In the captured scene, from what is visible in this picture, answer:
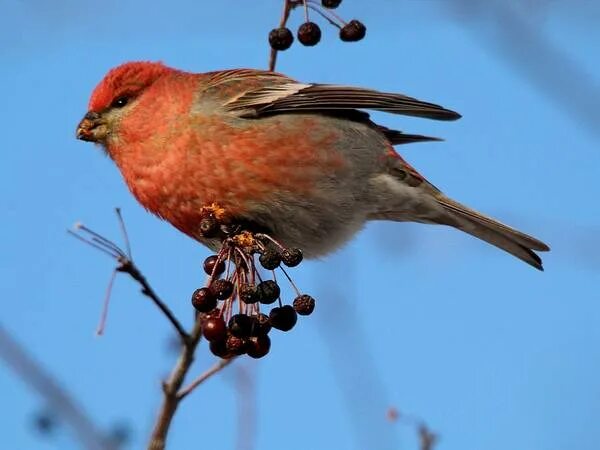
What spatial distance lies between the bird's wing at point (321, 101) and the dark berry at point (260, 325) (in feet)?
3.55

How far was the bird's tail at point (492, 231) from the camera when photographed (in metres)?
3.78

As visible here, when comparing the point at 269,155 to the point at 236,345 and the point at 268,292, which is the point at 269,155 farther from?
the point at 236,345

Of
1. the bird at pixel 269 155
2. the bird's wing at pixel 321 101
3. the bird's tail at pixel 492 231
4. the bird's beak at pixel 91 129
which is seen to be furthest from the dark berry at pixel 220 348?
the bird's tail at pixel 492 231

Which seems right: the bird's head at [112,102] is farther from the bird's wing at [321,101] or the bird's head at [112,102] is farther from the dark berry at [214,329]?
the dark berry at [214,329]

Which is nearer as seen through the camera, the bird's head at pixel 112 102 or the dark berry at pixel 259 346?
the dark berry at pixel 259 346

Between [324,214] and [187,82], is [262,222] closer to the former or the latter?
[324,214]

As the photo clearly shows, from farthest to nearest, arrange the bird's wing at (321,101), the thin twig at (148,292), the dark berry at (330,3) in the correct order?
the bird's wing at (321,101) < the dark berry at (330,3) < the thin twig at (148,292)

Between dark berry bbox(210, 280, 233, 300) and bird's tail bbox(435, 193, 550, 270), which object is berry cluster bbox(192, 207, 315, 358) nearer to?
dark berry bbox(210, 280, 233, 300)

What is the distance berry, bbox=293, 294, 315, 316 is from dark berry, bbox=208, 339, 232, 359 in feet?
0.85

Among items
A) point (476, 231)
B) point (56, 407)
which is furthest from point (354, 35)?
point (56, 407)

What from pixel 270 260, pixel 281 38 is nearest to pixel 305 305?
pixel 270 260

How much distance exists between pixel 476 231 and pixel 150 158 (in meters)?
1.56

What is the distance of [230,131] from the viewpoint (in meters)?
3.40

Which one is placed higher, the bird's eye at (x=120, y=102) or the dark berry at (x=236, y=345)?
the bird's eye at (x=120, y=102)
